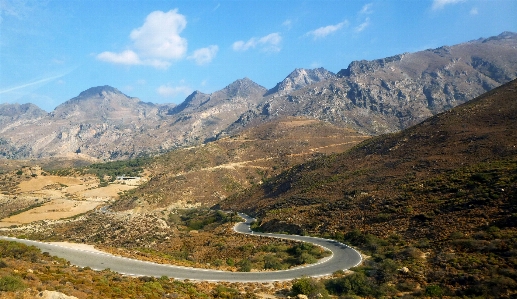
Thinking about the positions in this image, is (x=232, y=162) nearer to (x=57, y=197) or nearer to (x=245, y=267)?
(x=57, y=197)

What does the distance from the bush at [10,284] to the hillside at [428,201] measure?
16.9 meters

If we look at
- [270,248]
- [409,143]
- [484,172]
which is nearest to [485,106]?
[409,143]

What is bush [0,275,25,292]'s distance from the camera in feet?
34.7

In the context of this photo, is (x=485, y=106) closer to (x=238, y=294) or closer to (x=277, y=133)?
(x=238, y=294)

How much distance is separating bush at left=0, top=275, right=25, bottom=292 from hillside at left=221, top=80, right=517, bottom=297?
55.5 ft


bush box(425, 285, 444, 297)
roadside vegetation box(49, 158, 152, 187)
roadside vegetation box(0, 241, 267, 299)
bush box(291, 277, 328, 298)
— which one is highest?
roadside vegetation box(49, 158, 152, 187)

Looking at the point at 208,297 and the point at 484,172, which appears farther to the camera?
the point at 484,172

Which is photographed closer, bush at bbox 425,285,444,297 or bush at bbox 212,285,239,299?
bush at bbox 212,285,239,299

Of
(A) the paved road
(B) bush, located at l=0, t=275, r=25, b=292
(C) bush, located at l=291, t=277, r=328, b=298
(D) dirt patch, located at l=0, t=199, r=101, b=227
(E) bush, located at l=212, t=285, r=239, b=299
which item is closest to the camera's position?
(B) bush, located at l=0, t=275, r=25, b=292

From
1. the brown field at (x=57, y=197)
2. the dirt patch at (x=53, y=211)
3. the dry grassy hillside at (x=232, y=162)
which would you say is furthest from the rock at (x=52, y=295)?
the brown field at (x=57, y=197)

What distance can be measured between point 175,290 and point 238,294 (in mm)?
3197

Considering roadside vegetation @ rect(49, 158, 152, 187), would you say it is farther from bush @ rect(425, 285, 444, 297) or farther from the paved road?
bush @ rect(425, 285, 444, 297)

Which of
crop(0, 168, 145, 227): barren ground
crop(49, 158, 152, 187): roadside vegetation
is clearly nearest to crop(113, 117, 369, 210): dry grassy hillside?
crop(49, 158, 152, 187): roadside vegetation

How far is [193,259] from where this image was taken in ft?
90.4
